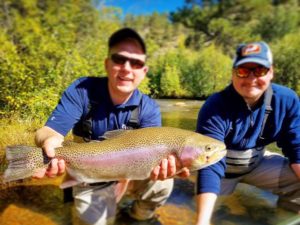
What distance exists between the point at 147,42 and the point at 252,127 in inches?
908

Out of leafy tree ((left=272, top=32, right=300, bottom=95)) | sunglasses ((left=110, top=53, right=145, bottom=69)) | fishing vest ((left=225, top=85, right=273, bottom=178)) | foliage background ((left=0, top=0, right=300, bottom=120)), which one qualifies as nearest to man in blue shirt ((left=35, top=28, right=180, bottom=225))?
sunglasses ((left=110, top=53, right=145, bottom=69))

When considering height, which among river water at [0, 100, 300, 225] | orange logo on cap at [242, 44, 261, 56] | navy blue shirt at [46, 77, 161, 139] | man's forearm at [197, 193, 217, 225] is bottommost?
river water at [0, 100, 300, 225]

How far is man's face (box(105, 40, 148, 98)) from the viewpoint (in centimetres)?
280

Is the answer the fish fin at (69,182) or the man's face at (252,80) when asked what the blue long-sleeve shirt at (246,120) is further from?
the fish fin at (69,182)

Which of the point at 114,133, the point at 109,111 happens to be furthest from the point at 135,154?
the point at 109,111

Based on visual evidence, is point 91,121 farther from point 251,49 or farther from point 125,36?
point 251,49

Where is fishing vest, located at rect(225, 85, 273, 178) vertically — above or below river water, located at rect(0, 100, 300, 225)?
above

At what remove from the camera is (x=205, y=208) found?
249 cm

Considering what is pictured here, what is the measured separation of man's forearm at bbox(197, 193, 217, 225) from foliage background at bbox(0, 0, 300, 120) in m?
4.57

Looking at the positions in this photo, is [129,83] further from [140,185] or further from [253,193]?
[253,193]

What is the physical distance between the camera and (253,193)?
4.34 metres

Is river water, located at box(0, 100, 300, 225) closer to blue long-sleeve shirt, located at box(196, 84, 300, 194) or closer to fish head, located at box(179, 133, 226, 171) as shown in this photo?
blue long-sleeve shirt, located at box(196, 84, 300, 194)

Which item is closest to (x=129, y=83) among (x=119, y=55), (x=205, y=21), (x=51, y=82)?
(x=119, y=55)

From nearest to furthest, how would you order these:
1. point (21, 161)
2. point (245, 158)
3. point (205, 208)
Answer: point (21, 161) → point (205, 208) → point (245, 158)
